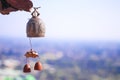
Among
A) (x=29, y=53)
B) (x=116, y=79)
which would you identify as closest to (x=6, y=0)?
(x=29, y=53)

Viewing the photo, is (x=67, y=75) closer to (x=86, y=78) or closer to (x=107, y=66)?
(x=86, y=78)

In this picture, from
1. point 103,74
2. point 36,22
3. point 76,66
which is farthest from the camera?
point 76,66

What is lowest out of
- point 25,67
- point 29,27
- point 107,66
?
point 25,67

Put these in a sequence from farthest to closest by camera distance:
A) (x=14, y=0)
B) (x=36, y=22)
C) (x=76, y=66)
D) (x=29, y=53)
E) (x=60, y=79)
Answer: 1. (x=76, y=66)
2. (x=60, y=79)
3. (x=29, y=53)
4. (x=36, y=22)
5. (x=14, y=0)

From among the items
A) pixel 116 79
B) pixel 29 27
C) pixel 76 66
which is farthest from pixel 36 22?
pixel 76 66

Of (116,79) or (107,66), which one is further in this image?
(107,66)

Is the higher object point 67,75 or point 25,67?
point 67,75
